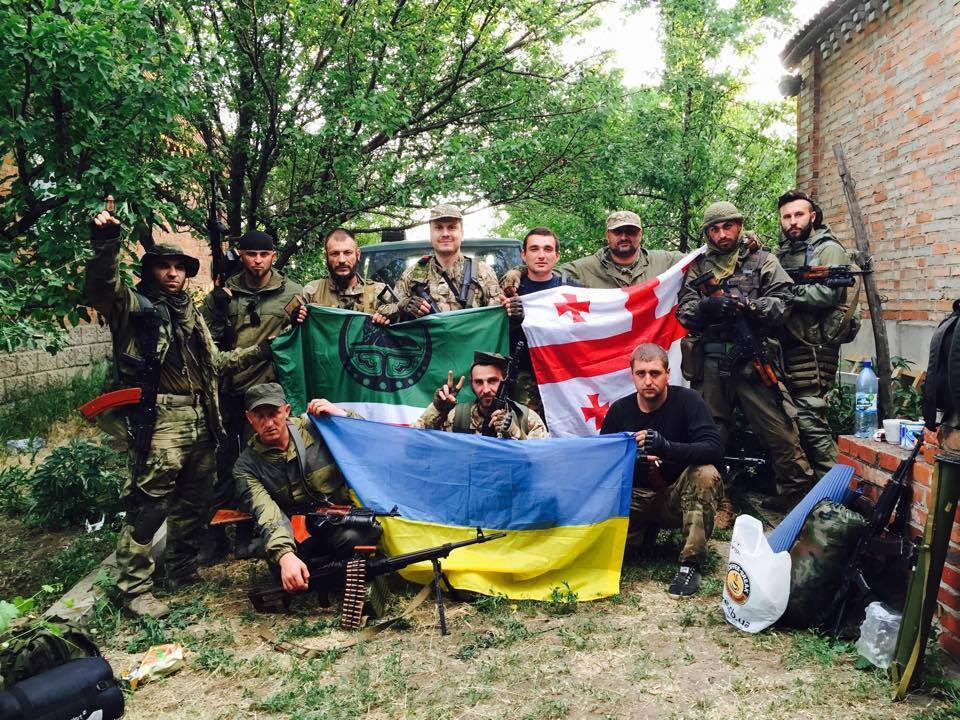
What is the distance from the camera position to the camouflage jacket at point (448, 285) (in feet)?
17.7

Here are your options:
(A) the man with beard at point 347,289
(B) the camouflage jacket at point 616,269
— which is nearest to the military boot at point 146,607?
(A) the man with beard at point 347,289

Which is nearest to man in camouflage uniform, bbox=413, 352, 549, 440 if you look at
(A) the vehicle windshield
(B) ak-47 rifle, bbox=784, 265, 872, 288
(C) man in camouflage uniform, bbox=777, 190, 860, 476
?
(C) man in camouflage uniform, bbox=777, 190, 860, 476

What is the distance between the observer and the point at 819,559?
338cm

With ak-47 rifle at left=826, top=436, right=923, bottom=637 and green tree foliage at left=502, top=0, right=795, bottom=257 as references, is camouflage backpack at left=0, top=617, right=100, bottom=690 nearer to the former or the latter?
ak-47 rifle at left=826, top=436, right=923, bottom=637

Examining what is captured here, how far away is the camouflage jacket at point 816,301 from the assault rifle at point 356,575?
8.41 ft

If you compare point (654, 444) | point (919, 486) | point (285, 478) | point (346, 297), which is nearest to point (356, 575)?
point (285, 478)

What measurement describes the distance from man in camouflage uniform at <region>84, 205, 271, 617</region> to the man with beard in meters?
0.89

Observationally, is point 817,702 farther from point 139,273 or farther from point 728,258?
point 139,273

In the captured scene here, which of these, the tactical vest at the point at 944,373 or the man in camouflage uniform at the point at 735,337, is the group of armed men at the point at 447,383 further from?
the tactical vest at the point at 944,373

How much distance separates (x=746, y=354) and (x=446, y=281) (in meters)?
2.14

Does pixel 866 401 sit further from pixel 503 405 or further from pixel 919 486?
pixel 503 405

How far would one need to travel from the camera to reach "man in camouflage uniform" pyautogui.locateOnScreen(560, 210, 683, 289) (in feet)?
18.0

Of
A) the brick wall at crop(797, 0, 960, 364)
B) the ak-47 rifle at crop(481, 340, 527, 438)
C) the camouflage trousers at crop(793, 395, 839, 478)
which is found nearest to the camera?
the ak-47 rifle at crop(481, 340, 527, 438)

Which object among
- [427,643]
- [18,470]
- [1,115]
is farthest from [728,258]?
[18,470]
